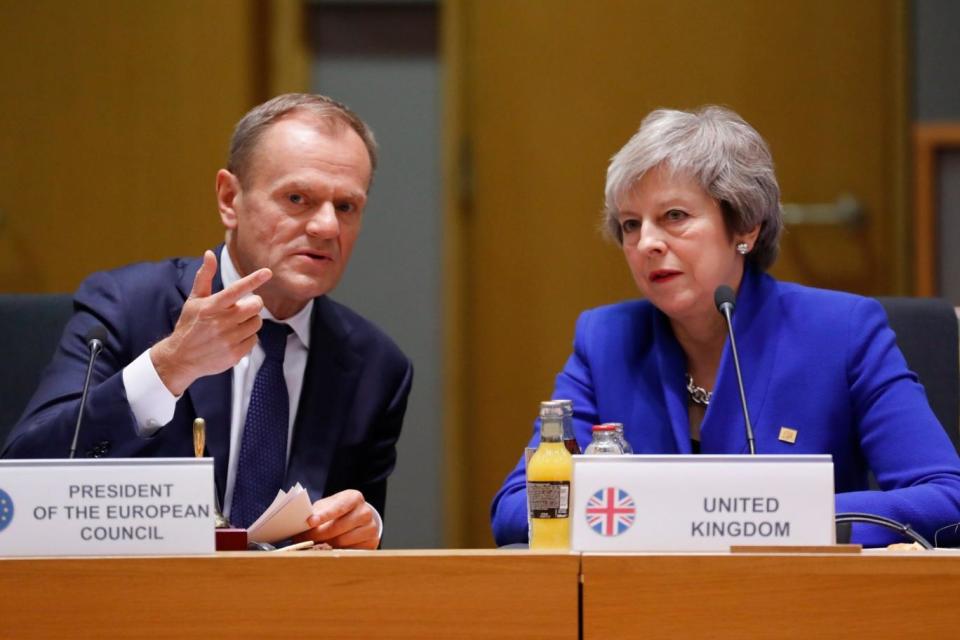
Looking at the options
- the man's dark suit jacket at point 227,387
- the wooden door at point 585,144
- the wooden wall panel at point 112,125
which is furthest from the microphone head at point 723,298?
the wooden wall panel at point 112,125

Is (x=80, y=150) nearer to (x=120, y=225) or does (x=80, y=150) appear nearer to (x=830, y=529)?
(x=120, y=225)

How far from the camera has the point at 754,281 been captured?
97.3 inches

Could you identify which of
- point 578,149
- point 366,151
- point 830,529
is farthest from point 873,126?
point 830,529

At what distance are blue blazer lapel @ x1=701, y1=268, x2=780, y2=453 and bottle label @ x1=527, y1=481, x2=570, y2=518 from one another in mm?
574

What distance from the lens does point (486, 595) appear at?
1.44 metres

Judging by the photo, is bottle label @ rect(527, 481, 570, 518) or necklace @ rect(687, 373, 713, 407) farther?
necklace @ rect(687, 373, 713, 407)

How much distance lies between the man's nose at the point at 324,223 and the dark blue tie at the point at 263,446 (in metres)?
0.25

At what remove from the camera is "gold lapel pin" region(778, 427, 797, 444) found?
7.47ft

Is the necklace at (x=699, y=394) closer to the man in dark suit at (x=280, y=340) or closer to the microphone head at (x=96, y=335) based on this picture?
the man in dark suit at (x=280, y=340)

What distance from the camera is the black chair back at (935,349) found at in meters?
2.54

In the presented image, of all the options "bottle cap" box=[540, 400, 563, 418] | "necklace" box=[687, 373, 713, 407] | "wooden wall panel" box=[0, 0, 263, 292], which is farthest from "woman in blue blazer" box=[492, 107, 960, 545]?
"wooden wall panel" box=[0, 0, 263, 292]

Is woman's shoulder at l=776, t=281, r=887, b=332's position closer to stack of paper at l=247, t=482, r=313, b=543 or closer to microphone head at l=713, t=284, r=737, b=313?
microphone head at l=713, t=284, r=737, b=313

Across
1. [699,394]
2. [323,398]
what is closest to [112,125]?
[323,398]

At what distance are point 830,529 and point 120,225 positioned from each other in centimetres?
308
